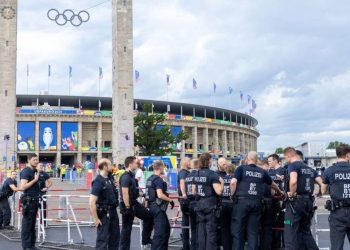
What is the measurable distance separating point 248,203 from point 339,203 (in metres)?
1.60

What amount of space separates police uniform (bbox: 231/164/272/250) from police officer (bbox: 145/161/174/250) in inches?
56.7

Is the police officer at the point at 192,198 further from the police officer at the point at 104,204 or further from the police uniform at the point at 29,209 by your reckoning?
the police uniform at the point at 29,209

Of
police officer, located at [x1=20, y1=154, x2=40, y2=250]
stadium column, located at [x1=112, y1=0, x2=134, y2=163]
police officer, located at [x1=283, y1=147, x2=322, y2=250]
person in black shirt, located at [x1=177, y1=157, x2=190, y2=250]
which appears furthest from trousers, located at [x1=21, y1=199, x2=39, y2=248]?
stadium column, located at [x1=112, y1=0, x2=134, y2=163]

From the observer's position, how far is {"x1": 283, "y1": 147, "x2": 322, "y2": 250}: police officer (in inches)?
358

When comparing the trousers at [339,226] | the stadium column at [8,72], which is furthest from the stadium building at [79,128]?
the trousers at [339,226]

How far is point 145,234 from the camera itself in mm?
10953

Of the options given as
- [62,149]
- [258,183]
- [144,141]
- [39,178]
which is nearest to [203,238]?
[258,183]

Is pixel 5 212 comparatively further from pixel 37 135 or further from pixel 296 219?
pixel 37 135

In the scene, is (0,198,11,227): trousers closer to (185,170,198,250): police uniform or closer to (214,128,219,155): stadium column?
(185,170,198,250): police uniform

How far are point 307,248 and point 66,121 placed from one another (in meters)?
83.9

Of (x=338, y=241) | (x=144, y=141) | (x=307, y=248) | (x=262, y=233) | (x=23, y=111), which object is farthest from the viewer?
(x=23, y=111)

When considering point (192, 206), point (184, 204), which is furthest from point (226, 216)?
point (184, 204)

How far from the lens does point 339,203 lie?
8.45 metres

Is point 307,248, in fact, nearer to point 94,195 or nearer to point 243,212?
point 243,212
